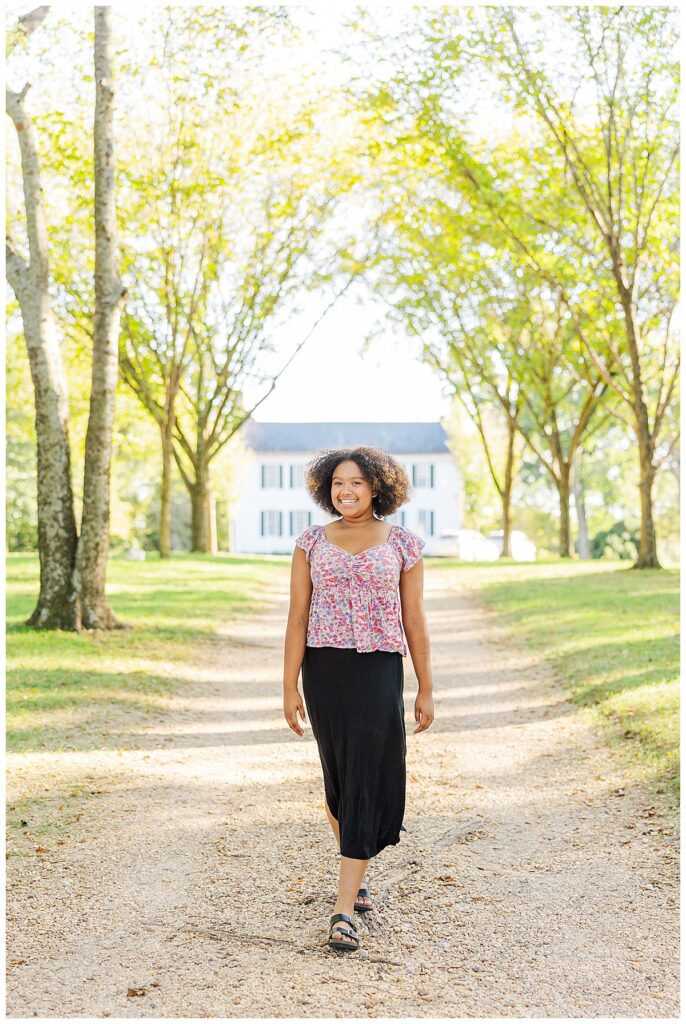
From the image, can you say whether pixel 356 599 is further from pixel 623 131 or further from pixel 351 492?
pixel 623 131

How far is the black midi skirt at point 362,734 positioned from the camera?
4324 millimetres

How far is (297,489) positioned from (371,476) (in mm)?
46906

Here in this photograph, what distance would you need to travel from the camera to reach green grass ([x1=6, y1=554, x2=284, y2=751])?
808 cm

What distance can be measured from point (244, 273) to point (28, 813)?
796 inches

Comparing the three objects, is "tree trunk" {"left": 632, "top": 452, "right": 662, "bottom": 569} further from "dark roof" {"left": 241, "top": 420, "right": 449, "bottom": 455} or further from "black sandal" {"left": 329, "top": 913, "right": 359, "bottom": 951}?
"dark roof" {"left": 241, "top": 420, "right": 449, "bottom": 455}

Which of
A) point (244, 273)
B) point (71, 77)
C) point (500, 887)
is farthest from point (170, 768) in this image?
point (244, 273)

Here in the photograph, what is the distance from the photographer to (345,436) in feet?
180

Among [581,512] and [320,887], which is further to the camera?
[581,512]

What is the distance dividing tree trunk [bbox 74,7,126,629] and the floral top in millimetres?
7863

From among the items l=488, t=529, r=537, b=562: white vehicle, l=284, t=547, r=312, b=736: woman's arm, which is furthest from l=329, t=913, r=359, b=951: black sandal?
l=488, t=529, r=537, b=562: white vehicle

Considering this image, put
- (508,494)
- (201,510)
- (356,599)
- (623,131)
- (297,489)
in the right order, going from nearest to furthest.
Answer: (356,599), (623,131), (201,510), (508,494), (297,489)

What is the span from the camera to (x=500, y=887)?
16.0 ft

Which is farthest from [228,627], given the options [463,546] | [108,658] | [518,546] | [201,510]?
[518,546]

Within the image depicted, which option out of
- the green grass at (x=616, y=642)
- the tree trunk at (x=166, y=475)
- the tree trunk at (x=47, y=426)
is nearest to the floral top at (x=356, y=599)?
the green grass at (x=616, y=642)
